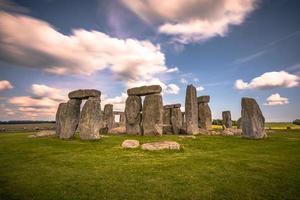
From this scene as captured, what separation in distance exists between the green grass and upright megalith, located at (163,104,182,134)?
13804 millimetres

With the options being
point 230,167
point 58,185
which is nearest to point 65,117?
point 58,185

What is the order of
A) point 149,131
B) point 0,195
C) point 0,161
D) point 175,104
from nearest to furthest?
point 0,195, point 0,161, point 149,131, point 175,104

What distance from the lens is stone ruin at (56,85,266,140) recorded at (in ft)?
54.1

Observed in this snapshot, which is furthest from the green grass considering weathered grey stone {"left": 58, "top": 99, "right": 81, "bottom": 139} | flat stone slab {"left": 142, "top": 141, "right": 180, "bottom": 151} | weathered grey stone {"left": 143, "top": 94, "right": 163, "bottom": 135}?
weathered grey stone {"left": 143, "top": 94, "right": 163, "bottom": 135}

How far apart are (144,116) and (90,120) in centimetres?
552

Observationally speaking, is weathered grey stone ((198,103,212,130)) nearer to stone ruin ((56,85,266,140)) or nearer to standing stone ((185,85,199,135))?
stone ruin ((56,85,266,140))

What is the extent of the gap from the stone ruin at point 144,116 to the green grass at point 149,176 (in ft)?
18.2

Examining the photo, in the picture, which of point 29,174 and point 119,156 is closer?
point 29,174

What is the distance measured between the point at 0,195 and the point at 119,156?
5145 mm

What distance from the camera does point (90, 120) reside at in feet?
53.3

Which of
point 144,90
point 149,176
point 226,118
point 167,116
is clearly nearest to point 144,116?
point 144,90

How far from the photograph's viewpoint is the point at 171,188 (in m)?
6.11

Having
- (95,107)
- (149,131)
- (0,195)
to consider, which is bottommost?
(0,195)

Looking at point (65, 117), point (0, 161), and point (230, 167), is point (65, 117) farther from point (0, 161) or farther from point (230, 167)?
point (230, 167)
